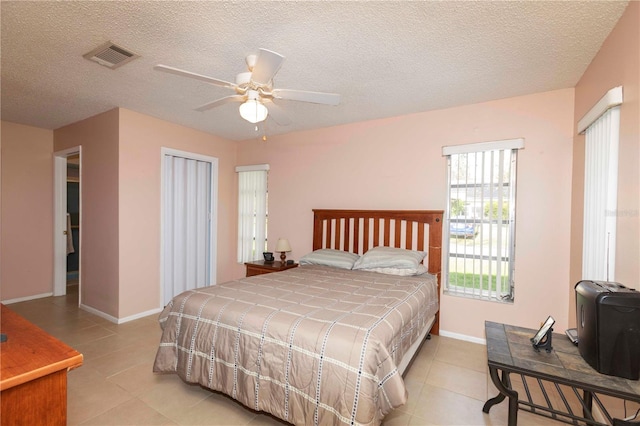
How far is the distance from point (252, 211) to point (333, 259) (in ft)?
6.61

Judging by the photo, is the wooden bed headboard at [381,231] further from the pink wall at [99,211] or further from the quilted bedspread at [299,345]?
the pink wall at [99,211]

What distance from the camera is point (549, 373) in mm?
1439

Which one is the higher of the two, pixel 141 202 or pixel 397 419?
pixel 141 202

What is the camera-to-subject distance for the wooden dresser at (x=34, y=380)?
3.09 feet

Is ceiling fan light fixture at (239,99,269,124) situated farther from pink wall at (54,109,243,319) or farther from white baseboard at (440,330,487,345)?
white baseboard at (440,330,487,345)

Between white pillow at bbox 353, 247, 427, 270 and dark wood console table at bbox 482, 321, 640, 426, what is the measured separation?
105 centimetres

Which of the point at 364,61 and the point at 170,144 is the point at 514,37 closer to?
the point at 364,61

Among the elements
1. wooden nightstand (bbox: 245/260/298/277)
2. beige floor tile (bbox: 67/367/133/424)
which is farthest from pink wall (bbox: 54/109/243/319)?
beige floor tile (bbox: 67/367/133/424)

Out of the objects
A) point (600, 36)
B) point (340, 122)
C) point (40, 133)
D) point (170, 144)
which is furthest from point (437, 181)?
point (40, 133)

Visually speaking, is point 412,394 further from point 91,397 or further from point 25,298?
point 25,298

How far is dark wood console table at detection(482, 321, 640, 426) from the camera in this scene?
1340mm

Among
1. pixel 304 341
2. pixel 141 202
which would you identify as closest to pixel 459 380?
pixel 304 341

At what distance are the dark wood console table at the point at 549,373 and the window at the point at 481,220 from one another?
117 cm

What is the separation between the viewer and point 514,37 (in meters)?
1.98
